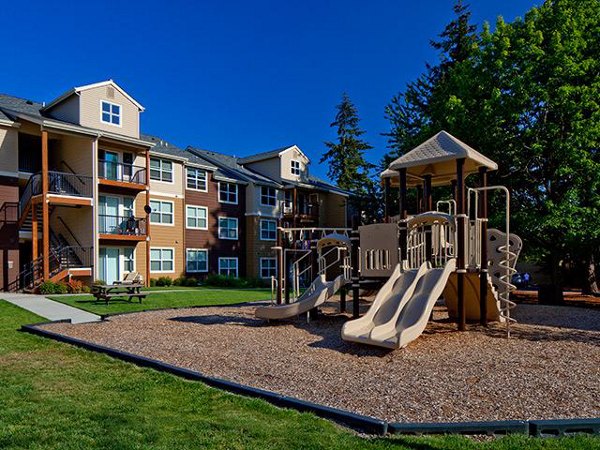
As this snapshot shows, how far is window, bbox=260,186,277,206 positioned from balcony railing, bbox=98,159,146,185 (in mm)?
10738

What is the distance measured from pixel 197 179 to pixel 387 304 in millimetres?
24772

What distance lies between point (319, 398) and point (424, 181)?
8.28 metres

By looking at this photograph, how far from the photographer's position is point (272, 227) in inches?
1436

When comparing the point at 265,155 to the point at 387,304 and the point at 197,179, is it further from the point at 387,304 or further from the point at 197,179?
the point at 387,304

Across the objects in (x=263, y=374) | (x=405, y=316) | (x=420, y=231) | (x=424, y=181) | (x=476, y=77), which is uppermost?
(x=476, y=77)

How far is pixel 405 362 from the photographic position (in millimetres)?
6949

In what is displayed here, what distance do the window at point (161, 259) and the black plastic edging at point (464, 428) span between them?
26011 mm

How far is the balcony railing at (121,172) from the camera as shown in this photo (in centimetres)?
2508

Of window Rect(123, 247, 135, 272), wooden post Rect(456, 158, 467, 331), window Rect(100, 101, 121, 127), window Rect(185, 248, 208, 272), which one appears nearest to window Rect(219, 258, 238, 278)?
window Rect(185, 248, 208, 272)

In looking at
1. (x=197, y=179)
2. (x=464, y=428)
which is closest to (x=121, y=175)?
(x=197, y=179)

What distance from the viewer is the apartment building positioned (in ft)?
74.2

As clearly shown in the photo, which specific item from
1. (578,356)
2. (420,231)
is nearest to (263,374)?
(578,356)

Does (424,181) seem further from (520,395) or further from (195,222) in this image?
(195,222)

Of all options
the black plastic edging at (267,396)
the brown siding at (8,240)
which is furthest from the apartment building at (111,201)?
the black plastic edging at (267,396)
